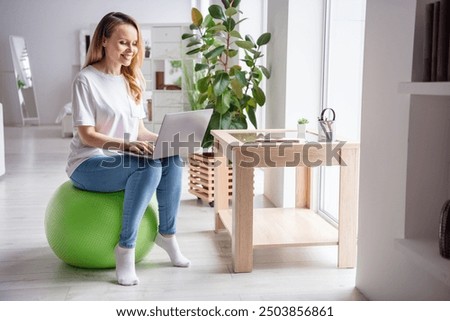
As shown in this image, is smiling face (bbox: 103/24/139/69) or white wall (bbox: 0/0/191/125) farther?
white wall (bbox: 0/0/191/125)

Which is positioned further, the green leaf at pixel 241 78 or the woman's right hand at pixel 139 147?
the green leaf at pixel 241 78

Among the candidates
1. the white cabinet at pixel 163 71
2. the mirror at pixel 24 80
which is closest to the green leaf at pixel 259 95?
the white cabinet at pixel 163 71

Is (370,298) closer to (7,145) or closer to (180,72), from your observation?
(180,72)

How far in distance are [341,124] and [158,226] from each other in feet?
4.62

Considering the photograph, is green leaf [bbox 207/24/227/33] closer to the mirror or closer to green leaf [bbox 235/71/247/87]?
green leaf [bbox 235/71/247/87]

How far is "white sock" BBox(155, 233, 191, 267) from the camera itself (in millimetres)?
2758

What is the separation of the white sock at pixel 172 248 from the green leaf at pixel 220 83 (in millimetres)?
1493

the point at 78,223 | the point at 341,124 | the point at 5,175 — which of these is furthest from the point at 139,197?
the point at 5,175

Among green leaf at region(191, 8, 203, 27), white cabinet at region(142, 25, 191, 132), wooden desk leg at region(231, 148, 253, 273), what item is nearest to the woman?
wooden desk leg at region(231, 148, 253, 273)

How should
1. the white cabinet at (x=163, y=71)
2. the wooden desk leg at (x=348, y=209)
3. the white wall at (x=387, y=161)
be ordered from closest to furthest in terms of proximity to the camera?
1. the white wall at (x=387, y=161)
2. the wooden desk leg at (x=348, y=209)
3. the white cabinet at (x=163, y=71)

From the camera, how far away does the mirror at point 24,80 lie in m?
9.55

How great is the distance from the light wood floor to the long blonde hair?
2.75 ft

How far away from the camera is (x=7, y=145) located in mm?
7312

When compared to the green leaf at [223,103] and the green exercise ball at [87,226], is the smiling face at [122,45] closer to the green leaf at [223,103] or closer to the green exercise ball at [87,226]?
the green exercise ball at [87,226]
